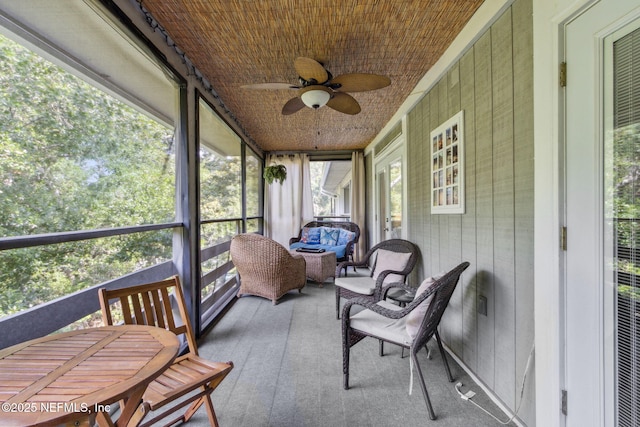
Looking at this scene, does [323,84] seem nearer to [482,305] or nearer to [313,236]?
[482,305]

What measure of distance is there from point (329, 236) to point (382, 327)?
3.44m

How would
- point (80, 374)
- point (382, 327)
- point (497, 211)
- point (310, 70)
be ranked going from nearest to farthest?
point (80, 374), point (497, 211), point (382, 327), point (310, 70)

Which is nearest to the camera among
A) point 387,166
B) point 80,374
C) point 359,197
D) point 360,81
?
point 80,374

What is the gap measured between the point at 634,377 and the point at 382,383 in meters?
1.22

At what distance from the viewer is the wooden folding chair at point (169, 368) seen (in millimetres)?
1088

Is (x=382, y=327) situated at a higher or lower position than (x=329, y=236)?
lower

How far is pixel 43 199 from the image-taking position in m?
1.11

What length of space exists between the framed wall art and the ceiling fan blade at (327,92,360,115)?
81cm

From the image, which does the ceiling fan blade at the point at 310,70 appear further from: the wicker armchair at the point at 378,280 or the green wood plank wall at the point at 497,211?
the wicker armchair at the point at 378,280

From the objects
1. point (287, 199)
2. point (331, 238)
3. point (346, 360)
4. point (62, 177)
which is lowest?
point (346, 360)

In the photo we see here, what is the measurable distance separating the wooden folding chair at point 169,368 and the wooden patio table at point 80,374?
0.33 feet

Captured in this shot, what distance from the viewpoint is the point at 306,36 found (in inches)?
73.1

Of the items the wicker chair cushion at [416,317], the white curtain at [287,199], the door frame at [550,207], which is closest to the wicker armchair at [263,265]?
the wicker chair cushion at [416,317]

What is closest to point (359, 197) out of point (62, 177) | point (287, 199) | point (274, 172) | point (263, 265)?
point (287, 199)
